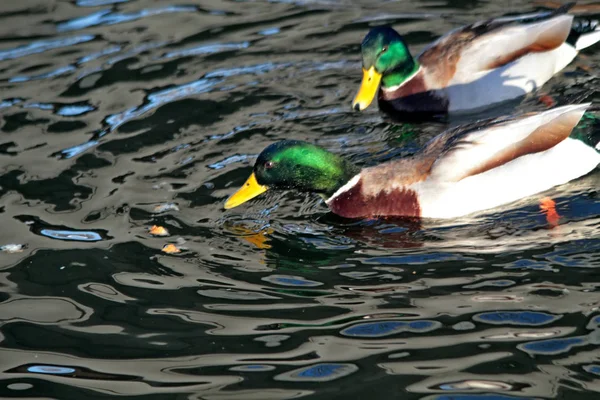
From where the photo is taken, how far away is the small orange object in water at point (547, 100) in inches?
343

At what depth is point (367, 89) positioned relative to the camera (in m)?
8.81

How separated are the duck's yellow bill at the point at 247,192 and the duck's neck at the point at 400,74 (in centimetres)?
258

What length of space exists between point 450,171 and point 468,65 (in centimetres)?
241

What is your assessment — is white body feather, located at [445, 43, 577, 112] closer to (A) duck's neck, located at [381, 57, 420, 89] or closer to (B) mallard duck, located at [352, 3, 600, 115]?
(B) mallard duck, located at [352, 3, 600, 115]

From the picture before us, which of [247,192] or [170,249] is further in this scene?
[247,192]

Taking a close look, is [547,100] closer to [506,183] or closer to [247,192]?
[506,183]

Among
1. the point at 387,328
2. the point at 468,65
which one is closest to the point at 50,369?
the point at 387,328

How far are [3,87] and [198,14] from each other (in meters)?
2.51

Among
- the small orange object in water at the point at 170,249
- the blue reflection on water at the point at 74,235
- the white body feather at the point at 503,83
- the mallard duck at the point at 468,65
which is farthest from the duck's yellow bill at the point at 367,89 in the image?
the blue reflection on water at the point at 74,235

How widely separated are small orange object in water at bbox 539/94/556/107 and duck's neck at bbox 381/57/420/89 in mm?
1190

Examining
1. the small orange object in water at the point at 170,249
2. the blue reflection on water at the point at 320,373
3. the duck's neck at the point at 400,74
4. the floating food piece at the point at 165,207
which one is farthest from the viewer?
the duck's neck at the point at 400,74

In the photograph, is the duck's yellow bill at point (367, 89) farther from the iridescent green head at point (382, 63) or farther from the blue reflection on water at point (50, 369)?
the blue reflection on water at point (50, 369)

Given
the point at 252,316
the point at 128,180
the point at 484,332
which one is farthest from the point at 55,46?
the point at 484,332

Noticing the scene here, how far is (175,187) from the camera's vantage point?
748 cm
